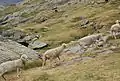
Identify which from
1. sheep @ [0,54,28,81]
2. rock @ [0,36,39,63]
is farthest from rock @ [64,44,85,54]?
sheep @ [0,54,28,81]

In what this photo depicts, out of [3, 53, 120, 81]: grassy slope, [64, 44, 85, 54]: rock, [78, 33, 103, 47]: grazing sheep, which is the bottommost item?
[64, 44, 85, 54]: rock

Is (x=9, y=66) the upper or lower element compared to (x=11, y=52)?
upper

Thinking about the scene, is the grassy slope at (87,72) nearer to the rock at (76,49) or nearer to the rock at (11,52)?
the rock at (11,52)

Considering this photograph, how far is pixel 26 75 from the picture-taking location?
2867 centimetres

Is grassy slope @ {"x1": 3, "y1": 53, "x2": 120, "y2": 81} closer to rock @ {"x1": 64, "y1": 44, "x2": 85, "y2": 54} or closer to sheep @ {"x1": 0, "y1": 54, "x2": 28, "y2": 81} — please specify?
sheep @ {"x1": 0, "y1": 54, "x2": 28, "y2": 81}

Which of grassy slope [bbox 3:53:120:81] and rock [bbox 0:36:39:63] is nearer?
grassy slope [bbox 3:53:120:81]

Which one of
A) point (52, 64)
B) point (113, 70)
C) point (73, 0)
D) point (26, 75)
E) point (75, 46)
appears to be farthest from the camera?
point (73, 0)

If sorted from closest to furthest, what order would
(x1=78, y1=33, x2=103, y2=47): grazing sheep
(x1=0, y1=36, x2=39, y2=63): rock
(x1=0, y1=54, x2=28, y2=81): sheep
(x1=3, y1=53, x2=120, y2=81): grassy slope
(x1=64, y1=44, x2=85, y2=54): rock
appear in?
(x1=3, y1=53, x2=120, y2=81): grassy slope
(x1=0, y1=54, x2=28, y2=81): sheep
(x1=0, y1=36, x2=39, y2=63): rock
(x1=78, y1=33, x2=103, y2=47): grazing sheep
(x1=64, y1=44, x2=85, y2=54): rock

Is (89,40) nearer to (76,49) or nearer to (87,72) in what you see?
(76,49)

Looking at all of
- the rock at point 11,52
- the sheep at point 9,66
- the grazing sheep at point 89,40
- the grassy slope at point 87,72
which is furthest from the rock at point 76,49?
the sheep at point 9,66

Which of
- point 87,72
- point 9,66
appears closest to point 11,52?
point 9,66

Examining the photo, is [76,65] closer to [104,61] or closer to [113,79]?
[104,61]

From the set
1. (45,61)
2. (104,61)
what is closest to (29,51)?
(45,61)

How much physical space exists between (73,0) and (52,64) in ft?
398
